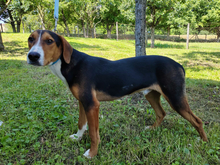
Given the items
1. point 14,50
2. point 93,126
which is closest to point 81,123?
point 93,126

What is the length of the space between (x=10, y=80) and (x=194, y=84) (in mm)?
6521

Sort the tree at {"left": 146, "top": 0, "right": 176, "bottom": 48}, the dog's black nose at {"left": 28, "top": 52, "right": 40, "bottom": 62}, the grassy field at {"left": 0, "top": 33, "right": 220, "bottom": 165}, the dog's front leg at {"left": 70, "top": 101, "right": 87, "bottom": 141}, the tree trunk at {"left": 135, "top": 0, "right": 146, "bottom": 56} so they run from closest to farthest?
the dog's black nose at {"left": 28, "top": 52, "right": 40, "bottom": 62}, the grassy field at {"left": 0, "top": 33, "right": 220, "bottom": 165}, the dog's front leg at {"left": 70, "top": 101, "right": 87, "bottom": 141}, the tree trunk at {"left": 135, "top": 0, "right": 146, "bottom": 56}, the tree at {"left": 146, "top": 0, "right": 176, "bottom": 48}

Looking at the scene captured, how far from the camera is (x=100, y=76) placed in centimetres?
239

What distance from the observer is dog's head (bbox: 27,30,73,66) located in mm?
1993

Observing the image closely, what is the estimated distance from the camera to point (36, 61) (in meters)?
2.00

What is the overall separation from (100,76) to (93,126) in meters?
0.76

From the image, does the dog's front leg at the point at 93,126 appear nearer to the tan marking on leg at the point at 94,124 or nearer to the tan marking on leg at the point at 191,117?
the tan marking on leg at the point at 94,124

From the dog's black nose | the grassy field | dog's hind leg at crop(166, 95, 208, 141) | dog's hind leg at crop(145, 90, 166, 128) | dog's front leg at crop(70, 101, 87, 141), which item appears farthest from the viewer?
dog's hind leg at crop(145, 90, 166, 128)

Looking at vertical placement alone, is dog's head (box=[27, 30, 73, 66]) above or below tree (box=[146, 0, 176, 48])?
below

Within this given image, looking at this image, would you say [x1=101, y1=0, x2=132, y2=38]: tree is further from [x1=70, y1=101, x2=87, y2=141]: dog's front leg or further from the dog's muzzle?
the dog's muzzle

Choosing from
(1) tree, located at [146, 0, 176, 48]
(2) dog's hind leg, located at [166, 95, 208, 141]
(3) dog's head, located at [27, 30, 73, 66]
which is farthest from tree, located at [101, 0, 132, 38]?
(2) dog's hind leg, located at [166, 95, 208, 141]

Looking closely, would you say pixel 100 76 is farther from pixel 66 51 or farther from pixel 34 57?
pixel 34 57

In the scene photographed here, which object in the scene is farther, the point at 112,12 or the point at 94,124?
the point at 112,12

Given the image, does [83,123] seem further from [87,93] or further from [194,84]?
[194,84]
